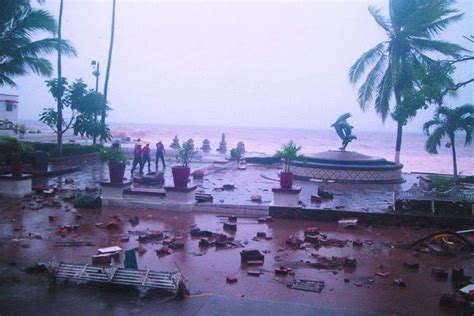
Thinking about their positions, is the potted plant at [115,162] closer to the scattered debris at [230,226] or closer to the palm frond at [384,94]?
the scattered debris at [230,226]

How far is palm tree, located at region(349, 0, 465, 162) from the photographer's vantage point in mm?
22000

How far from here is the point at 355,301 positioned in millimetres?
5738

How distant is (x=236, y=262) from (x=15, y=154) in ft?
30.7

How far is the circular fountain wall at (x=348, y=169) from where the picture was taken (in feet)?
64.1

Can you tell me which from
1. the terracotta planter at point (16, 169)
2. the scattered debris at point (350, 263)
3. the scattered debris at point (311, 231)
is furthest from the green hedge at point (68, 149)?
the scattered debris at point (350, 263)

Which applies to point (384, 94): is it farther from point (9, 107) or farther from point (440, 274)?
point (9, 107)

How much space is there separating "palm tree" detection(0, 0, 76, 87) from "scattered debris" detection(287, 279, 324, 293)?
637 inches

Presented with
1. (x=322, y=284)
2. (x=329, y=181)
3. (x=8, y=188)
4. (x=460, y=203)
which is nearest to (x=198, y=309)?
(x=322, y=284)

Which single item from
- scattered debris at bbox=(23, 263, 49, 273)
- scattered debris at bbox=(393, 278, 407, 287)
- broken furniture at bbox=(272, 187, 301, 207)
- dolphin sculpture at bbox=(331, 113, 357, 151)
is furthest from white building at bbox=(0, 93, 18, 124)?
scattered debris at bbox=(393, 278, 407, 287)

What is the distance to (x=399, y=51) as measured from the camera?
2300 centimetres

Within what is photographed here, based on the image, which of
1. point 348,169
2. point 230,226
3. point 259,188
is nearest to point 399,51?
point 348,169

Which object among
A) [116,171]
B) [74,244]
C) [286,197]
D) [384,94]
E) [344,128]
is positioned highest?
[384,94]

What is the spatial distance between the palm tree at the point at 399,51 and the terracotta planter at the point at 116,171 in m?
15.8

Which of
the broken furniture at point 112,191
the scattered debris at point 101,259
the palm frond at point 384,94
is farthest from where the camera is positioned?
the palm frond at point 384,94
